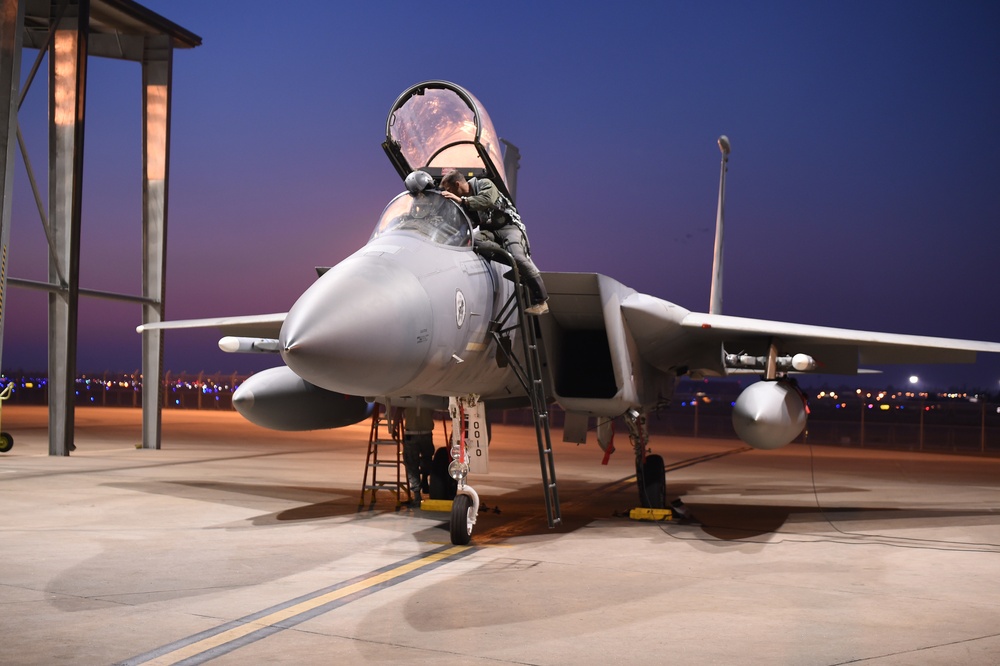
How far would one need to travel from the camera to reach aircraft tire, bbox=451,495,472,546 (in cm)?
782

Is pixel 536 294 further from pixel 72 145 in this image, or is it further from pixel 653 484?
pixel 72 145

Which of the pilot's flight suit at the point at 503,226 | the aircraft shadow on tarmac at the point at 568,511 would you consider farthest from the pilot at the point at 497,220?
the aircraft shadow on tarmac at the point at 568,511

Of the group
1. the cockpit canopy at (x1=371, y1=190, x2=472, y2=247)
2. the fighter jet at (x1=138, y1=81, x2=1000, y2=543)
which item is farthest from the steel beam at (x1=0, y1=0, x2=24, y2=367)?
the cockpit canopy at (x1=371, y1=190, x2=472, y2=247)

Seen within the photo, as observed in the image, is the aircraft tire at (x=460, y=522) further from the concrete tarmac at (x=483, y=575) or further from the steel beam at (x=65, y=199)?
the steel beam at (x=65, y=199)

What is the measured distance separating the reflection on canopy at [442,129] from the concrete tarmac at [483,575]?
338cm

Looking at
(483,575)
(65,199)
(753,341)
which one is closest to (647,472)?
(753,341)

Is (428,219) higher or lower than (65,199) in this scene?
lower

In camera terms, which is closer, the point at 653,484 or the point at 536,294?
the point at 536,294

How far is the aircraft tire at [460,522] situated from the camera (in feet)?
25.7

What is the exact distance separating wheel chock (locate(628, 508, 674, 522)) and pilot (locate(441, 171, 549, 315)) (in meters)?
3.10

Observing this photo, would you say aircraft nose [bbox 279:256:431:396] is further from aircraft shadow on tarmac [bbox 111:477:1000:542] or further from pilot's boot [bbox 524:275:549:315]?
aircraft shadow on tarmac [bbox 111:477:1000:542]

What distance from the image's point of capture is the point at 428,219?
7.52m

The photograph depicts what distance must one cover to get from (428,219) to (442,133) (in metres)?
1.56

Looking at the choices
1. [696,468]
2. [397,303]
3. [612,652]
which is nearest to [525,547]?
[397,303]
